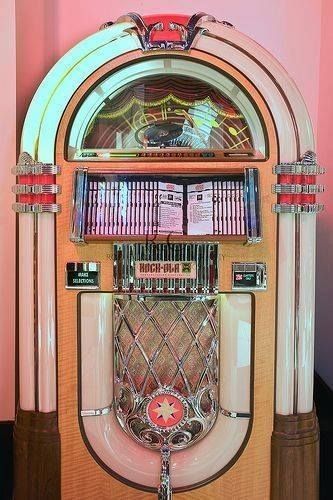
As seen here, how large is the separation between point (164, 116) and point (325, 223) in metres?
0.93

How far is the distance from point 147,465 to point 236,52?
130 cm

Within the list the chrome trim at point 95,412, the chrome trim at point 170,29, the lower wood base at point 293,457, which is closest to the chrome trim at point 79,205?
the chrome trim at point 170,29

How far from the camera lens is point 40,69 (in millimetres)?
2191

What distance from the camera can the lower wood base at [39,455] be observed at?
1732mm

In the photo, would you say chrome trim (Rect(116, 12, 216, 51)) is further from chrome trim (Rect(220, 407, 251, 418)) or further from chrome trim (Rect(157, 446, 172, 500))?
chrome trim (Rect(157, 446, 172, 500))

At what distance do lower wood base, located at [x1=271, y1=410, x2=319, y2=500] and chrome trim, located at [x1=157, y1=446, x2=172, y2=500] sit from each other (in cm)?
33

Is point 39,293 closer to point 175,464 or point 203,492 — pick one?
point 175,464

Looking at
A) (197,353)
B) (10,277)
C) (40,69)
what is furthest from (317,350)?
(40,69)

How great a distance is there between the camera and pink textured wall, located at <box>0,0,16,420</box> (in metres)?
1.99

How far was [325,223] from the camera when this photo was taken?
7.71 ft

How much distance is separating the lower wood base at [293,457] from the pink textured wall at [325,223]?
0.62 meters

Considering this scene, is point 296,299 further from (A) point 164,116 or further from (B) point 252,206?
(A) point 164,116

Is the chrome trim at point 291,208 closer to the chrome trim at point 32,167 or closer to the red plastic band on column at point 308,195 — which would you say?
the red plastic band on column at point 308,195

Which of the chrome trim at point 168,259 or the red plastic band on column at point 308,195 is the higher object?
the red plastic band on column at point 308,195
